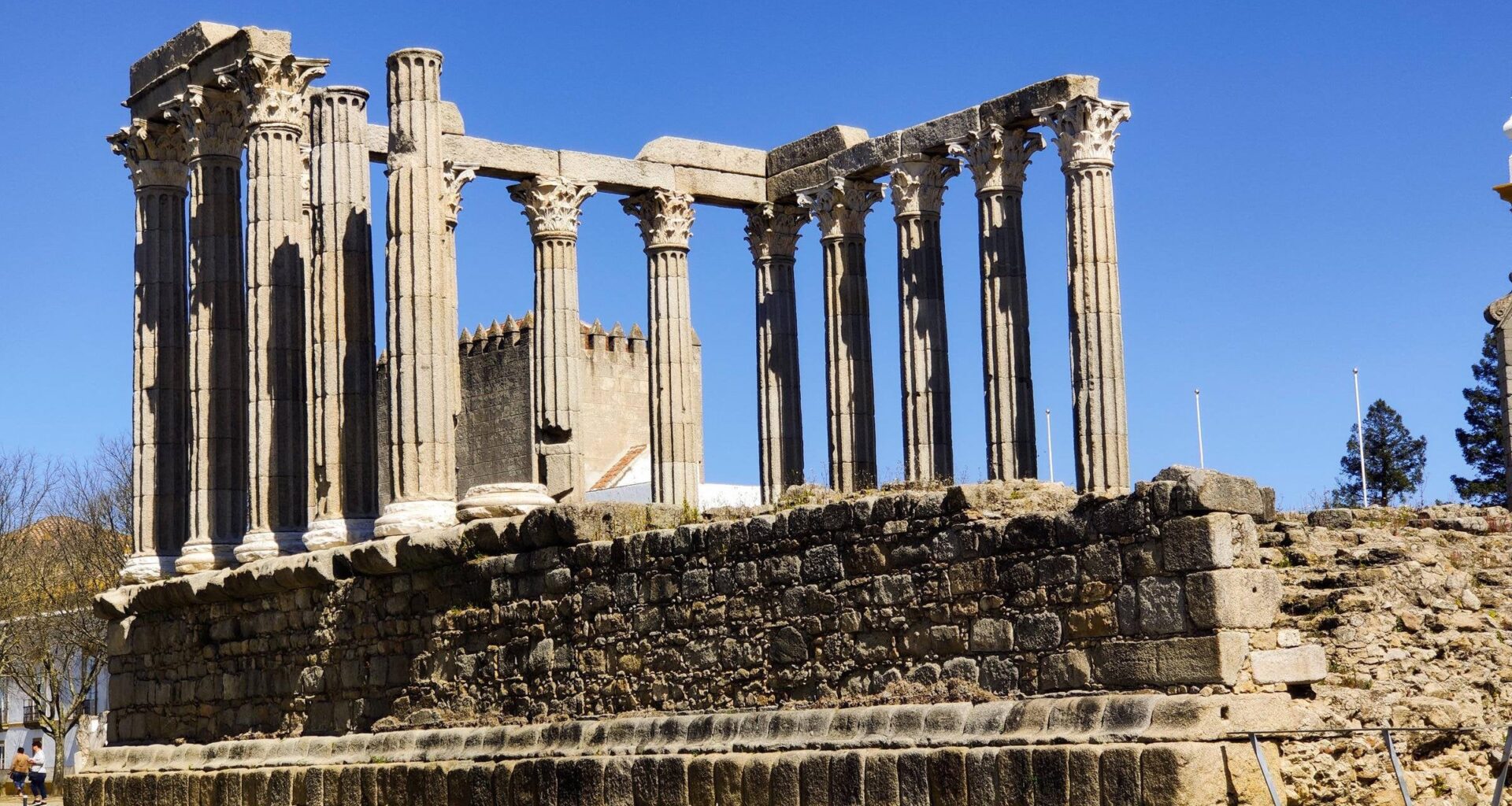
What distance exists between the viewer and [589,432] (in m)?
47.8

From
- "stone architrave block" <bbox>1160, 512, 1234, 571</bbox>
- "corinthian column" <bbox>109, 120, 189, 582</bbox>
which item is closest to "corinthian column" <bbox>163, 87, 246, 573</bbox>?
"corinthian column" <bbox>109, 120, 189, 582</bbox>

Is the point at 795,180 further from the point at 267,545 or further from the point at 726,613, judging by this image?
the point at 726,613

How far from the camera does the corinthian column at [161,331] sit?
25219 mm

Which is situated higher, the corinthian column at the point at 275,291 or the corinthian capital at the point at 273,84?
the corinthian capital at the point at 273,84

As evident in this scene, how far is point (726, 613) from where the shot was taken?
15859mm

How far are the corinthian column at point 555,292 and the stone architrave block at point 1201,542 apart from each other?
16.2 metres

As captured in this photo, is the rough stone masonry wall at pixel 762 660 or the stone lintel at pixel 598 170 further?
the stone lintel at pixel 598 170

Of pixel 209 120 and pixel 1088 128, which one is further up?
pixel 209 120

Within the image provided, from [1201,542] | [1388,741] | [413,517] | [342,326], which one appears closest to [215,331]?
[342,326]

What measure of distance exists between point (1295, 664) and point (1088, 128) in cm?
1327

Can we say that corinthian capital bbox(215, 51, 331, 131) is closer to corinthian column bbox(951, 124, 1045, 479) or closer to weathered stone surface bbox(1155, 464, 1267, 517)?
corinthian column bbox(951, 124, 1045, 479)

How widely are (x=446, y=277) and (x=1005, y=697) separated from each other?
13.4 meters

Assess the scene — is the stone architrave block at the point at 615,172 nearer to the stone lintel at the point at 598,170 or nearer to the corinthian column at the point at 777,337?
the stone lintel at the point at 598,170

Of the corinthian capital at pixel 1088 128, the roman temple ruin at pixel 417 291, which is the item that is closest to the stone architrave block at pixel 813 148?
the roman temple ruin at pixel 417 291
